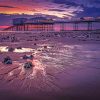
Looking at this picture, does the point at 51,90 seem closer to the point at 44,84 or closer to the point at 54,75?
the point at 44,84

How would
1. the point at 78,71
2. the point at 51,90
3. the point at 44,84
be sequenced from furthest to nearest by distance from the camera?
1. the point at 78,71
2. the point at 44,84
3. the point at 51,90

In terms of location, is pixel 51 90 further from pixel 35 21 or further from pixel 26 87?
pixel 35 21

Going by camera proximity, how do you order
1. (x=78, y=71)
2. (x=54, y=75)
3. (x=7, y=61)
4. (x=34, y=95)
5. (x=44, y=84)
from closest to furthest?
(x=34, y=95), (x=44, y=84), (x=54, y=75), (x=78, y=71), (x=7, y=61)

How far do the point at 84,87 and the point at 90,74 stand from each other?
9.28ft

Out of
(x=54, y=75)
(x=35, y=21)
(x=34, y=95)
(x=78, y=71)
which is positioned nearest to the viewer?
(x=34, y=95)

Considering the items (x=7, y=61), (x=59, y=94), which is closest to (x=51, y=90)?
(x=59, y=94)

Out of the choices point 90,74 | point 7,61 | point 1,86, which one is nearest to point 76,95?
point 1,86

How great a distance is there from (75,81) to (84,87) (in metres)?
1.15

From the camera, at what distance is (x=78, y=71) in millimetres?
14625

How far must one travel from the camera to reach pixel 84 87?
36.0 ft

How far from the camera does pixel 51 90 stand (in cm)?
1052

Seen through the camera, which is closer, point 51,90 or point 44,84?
point 51,90

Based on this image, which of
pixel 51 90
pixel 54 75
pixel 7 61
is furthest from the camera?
pixel 7 61

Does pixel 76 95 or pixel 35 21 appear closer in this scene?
pixel 76 95
